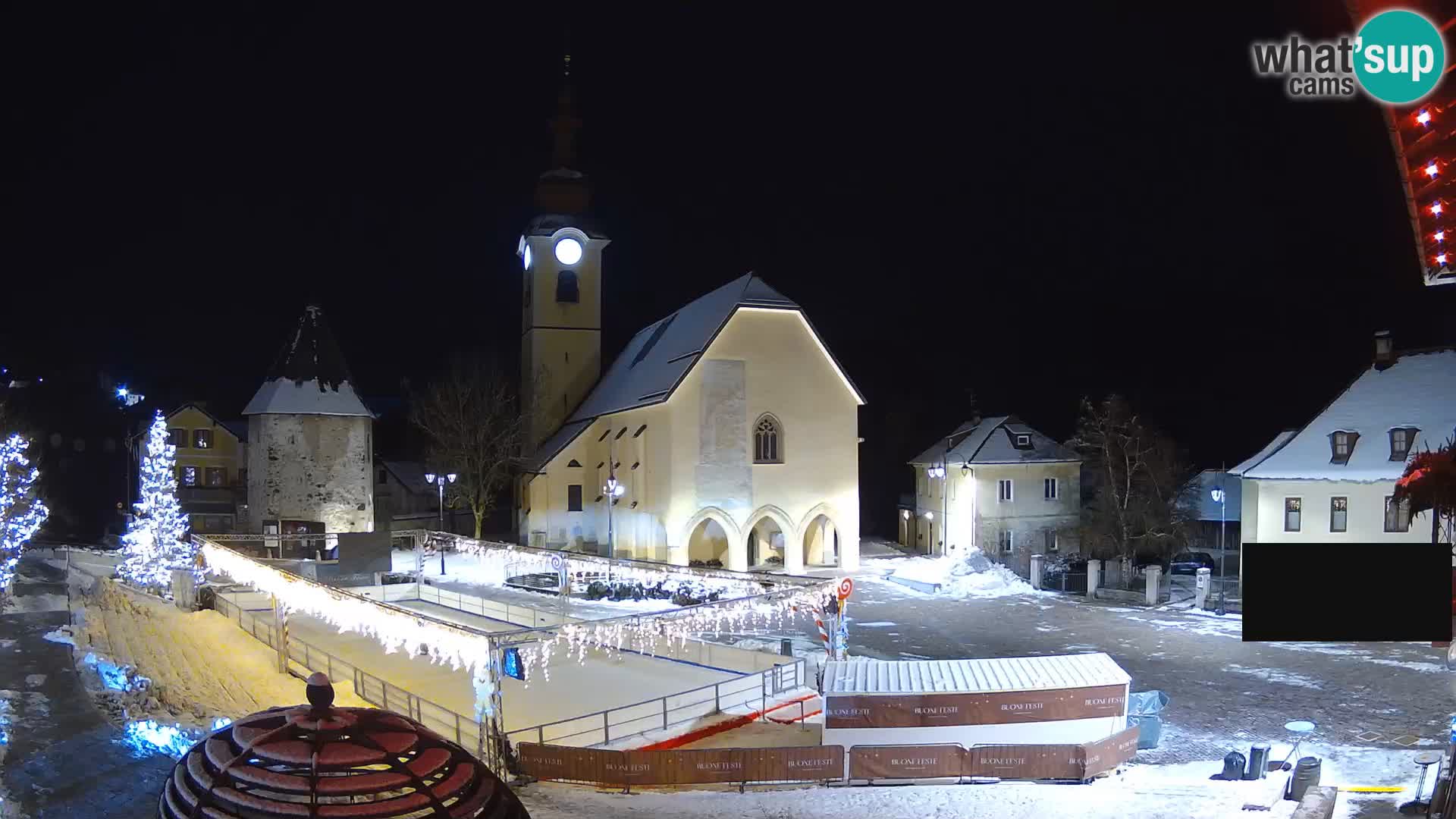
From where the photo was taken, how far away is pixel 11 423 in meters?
45.3

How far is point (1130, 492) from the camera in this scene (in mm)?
39719

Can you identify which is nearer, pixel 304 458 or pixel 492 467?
pixel 304 458

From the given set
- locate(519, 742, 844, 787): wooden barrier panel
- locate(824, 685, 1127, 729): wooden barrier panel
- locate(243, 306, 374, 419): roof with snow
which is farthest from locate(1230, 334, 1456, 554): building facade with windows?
locate(243, 306, 374, 419): roof with snow

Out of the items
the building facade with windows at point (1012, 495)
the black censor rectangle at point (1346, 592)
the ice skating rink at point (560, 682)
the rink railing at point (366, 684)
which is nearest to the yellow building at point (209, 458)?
the rink railing at point (366, 684)

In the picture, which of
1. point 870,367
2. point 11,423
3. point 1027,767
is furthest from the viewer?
point 870,367

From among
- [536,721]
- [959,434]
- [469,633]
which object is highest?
[959,434]

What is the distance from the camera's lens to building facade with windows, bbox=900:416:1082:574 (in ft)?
137

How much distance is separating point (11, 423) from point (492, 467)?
2269 centimetres

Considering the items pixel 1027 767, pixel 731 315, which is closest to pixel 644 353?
pixel 731 315

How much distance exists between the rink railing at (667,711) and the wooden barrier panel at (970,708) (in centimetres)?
290

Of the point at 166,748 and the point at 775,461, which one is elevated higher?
the point at 775,461

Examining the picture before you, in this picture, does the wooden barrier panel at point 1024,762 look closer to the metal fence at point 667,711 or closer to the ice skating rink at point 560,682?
the metal fence at point 667,711

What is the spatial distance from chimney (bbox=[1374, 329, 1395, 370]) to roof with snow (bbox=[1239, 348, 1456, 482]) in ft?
0.57

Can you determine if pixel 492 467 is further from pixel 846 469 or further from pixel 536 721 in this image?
pixel 536 721
